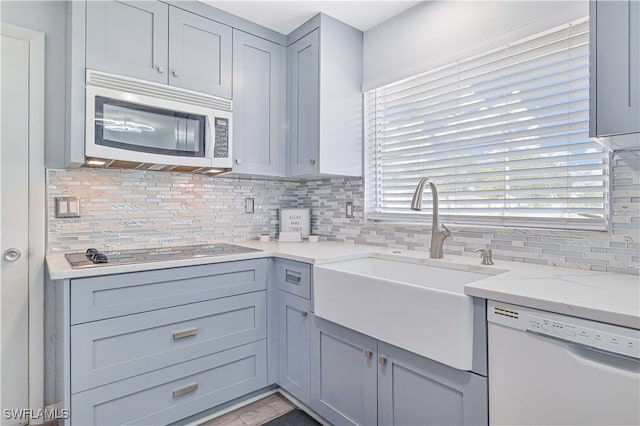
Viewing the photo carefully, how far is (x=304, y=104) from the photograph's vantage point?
2314 millimetres

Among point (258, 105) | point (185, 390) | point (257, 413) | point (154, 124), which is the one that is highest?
point (258, 105)

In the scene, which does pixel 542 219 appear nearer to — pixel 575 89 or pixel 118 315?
pixel 575 89

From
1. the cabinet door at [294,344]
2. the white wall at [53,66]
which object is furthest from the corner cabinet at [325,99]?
the white wall at [53,66]

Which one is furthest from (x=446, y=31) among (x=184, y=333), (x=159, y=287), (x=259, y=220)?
(x=184, y=333)

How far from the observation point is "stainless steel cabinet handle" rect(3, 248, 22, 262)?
5.74 ft

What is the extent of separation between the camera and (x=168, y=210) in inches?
88.3

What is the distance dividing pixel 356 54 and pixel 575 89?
4.54 ft

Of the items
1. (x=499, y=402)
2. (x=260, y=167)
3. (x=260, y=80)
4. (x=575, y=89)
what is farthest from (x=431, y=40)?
(x=499, y=402)

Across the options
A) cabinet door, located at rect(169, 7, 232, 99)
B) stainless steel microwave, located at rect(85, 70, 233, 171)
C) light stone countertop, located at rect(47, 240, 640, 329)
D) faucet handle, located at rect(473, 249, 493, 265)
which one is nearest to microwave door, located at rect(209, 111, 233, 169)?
stainless steel microwave, located at rect(85, 70, 233, 171)

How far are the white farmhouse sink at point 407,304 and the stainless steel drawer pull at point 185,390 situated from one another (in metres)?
0.73

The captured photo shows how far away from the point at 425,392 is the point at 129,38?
7.23 feet

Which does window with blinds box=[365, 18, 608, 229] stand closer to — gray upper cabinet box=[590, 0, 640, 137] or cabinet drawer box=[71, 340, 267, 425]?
gray upper cabinet box=[590, 0, 640, 137]

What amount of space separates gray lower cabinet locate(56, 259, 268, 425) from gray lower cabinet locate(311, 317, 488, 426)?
1.46 feet

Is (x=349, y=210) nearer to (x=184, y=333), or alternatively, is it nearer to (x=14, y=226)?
(x=184, y=333)
